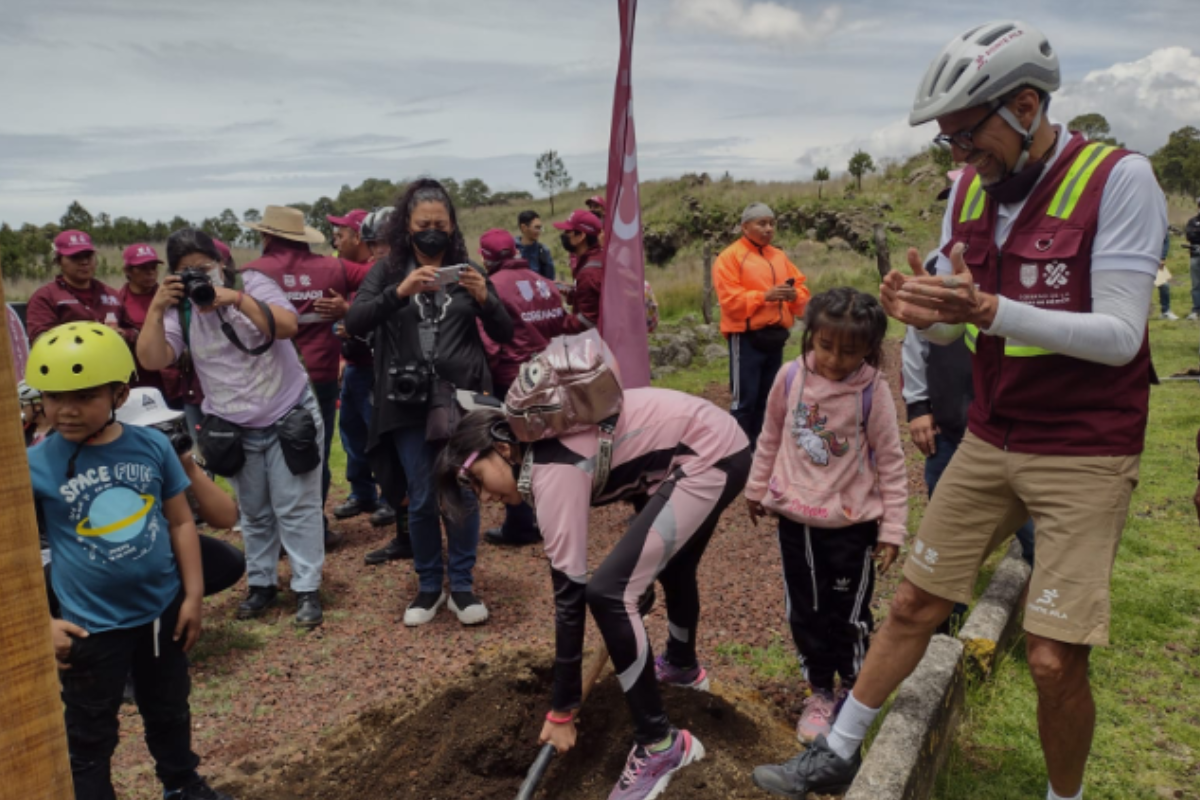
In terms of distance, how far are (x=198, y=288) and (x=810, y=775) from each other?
3.36 m

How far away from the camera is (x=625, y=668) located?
2744 mm

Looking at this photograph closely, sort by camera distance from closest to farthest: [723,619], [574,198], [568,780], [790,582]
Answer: [568,780] → [790,582] → [723,619] → [574,198]

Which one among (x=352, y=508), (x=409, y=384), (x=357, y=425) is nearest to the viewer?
(x=409, y=384)

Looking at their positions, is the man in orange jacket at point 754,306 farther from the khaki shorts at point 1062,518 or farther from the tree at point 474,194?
the tree at point 474,194

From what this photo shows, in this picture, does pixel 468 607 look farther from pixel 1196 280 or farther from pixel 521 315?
pixel 1196 280

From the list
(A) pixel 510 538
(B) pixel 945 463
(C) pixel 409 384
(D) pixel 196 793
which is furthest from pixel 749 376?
(D) pixel 196 793

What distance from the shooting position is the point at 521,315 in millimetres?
5324

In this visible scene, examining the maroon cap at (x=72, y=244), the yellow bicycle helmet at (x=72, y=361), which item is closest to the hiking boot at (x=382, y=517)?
the maroon cap at (x=72, y=244)

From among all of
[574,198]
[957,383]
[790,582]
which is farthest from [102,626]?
[574,198]

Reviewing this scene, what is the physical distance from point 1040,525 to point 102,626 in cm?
283

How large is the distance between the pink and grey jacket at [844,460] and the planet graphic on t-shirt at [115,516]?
216 centimetres

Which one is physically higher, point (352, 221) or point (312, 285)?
point (352, 221)

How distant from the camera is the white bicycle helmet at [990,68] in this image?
2279 millimetres

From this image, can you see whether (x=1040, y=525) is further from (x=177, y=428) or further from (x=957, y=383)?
(x=177, y=428)
